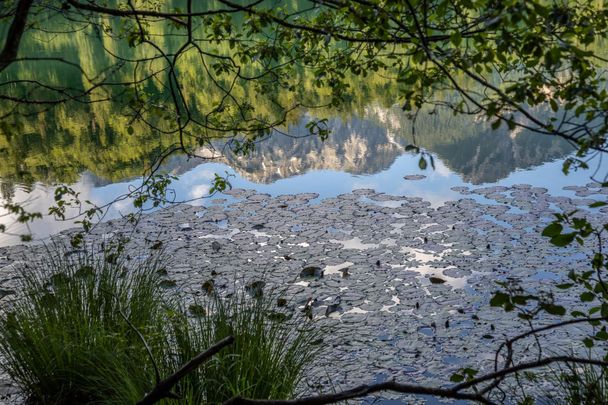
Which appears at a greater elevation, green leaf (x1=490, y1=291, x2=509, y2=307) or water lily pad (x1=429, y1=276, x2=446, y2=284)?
green leaf (x1=490, y1=291, x2=509, y2=307)

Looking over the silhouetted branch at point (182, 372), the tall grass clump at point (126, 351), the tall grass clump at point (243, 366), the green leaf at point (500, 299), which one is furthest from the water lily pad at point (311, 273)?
the silhouetted branch at point (182, 372)

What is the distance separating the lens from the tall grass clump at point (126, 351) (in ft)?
12.9

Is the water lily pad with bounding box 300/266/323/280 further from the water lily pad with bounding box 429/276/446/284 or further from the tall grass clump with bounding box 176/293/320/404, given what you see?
the tall grass clump with bounding box 176/293/320/404

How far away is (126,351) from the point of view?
4.41 m

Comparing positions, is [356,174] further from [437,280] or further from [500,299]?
[500,299]

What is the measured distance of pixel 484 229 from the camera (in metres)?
8.23

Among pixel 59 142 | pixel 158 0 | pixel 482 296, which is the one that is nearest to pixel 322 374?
pixel 482 296

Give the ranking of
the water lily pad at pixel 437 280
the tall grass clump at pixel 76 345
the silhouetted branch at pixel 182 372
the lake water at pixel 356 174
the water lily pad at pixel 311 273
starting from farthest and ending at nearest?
the lake water at pixel 356 174, the water lily pad at pixel 311 273, the water lily pad at pixel 437 280, the tall grass clump at pixel 76 345, the silhouetted branch at pixel 182 372

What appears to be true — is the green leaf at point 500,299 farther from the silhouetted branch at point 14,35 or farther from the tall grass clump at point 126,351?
the tall grass clump at point 126,351

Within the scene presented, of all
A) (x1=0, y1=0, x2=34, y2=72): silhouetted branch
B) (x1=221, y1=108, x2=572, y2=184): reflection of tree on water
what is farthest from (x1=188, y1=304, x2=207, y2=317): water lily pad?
(x1=221, y1=108, x2=572, y2=184): reflection of tree on water

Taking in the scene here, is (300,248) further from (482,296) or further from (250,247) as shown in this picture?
(482,296)

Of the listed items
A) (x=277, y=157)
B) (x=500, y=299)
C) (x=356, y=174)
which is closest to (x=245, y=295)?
(x=500, y=299)

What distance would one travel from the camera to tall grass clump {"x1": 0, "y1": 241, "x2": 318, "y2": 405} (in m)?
3.93

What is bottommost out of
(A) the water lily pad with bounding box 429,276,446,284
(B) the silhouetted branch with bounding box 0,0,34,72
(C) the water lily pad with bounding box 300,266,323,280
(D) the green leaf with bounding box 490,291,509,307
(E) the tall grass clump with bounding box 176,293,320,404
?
(A) the water lily pad with bounding box 429,276,446,284
